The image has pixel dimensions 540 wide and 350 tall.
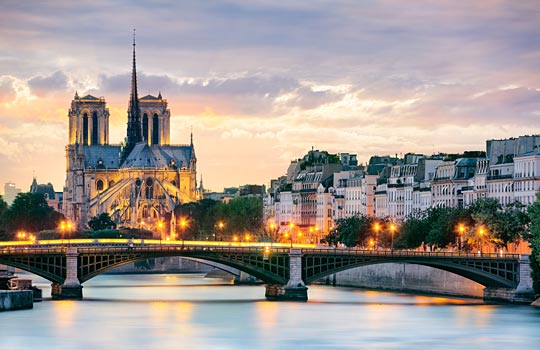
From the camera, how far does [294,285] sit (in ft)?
387

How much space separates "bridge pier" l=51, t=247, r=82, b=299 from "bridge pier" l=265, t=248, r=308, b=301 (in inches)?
462

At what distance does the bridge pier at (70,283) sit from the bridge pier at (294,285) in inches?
462

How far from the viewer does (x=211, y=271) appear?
172 meters

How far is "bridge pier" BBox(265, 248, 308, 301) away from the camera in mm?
117438

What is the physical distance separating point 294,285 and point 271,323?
18.0 metres

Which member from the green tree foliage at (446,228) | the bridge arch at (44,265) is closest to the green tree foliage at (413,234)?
the green tree foliage at (446,228)

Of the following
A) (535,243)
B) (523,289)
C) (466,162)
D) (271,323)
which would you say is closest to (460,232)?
(523,289)

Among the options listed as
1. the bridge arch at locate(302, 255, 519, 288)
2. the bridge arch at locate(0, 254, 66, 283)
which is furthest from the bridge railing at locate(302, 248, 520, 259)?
the bridge arch at locate(0, 254, 66, 283)

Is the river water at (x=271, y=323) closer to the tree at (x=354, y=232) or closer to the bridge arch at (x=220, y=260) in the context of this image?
the bridge arch at (x=220, y=260)

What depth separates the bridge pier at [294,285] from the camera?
4624 inches

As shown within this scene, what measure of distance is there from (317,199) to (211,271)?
1921 centimetres

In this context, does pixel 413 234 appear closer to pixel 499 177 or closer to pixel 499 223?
pixel 499 177

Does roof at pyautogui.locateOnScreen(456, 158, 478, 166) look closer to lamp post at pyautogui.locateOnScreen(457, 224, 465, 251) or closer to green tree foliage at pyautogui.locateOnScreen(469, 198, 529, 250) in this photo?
lamp post at pyautogui.locateOnScreen(457, 224, 465, 251)

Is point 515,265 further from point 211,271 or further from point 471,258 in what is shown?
point 211,271
